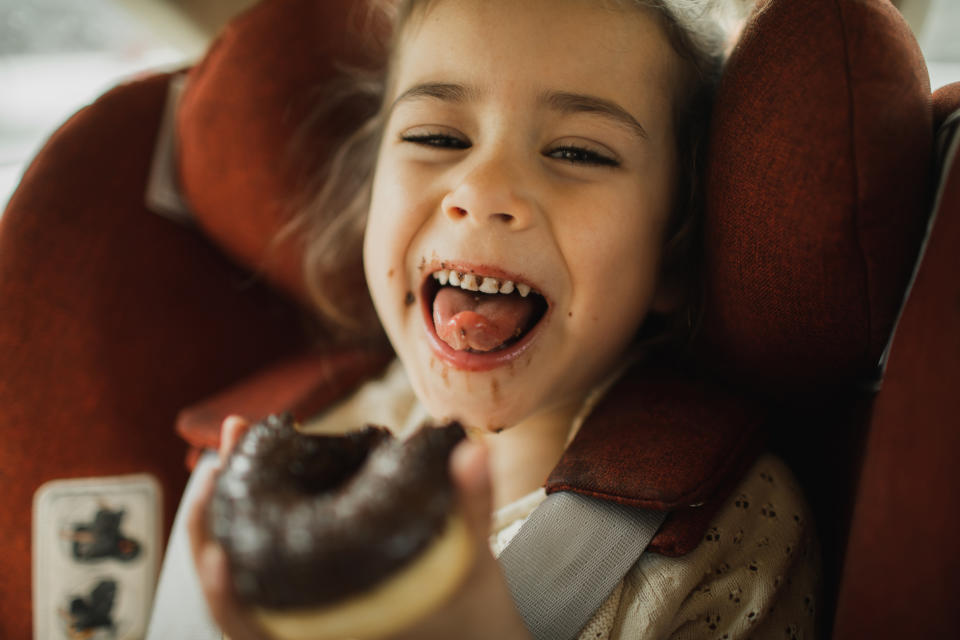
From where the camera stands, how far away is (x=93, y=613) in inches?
38.8

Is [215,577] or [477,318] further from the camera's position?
[477,318]

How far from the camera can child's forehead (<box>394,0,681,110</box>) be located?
731 millimetres

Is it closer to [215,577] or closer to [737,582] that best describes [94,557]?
[215,577]

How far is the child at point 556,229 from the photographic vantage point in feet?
2.30

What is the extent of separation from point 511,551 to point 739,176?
44cm

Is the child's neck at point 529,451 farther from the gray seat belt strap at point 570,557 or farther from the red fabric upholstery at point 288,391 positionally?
the red fabric upholstery at point 288,391

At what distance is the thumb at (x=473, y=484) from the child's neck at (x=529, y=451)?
1.36 feet

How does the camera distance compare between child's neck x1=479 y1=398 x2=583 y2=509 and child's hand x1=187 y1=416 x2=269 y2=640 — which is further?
child's neck x1=479 y1=398 x2=583 y2=509

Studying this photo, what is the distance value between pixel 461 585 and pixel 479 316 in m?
0.35

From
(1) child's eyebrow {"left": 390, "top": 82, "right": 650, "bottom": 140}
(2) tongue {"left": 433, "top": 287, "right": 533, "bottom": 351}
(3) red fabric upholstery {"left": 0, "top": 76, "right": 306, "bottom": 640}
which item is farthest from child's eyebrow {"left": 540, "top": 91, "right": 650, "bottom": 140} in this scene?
(3) red fabric upholstery {"left": 0, "top": 76, "right": 306, "bottom": 640}

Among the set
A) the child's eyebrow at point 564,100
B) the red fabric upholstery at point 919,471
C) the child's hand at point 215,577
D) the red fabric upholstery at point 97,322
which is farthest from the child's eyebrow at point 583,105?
the red fabric upholstery at point 97,322

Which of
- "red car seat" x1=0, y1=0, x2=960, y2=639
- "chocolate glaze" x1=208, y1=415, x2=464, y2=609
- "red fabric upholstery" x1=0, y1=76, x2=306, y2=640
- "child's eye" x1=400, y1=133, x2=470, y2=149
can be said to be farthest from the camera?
"red fabric upholstery" x1=0, y1=76, x2=306, y2=640

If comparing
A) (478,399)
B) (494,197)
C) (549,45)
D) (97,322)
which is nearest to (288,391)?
(97,322)

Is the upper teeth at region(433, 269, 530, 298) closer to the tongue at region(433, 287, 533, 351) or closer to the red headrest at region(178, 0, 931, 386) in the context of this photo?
the tongue at region(433, 287, 533, 351)
